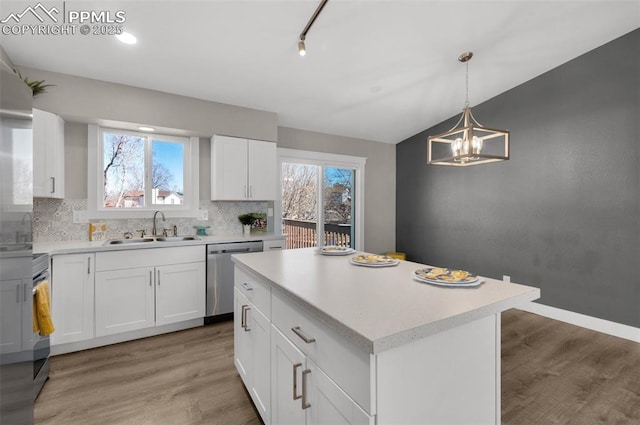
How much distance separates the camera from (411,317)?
96 centimetres

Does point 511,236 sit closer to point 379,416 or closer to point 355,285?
point 355,285

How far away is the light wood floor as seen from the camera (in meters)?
1.84

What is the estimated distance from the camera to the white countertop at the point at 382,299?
2.89 feet

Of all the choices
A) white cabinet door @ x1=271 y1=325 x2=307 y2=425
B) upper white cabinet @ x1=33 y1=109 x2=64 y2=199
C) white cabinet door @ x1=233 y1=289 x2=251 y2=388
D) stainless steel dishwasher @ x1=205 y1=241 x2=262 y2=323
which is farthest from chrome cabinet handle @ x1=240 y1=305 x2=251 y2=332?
upper white cabinet @ x1=33 y1=109 x2=64 y2=199

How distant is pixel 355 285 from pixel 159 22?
2.53m

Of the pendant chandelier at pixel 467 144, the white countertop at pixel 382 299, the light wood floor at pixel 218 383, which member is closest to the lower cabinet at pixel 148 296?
the light wood floor at pixel 218 383

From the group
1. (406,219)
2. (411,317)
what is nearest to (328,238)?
(406,219)

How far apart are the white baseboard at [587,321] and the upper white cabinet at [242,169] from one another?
316 cm

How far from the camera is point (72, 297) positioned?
102 inches

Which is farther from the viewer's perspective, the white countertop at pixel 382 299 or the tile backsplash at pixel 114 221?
the tile backsplash at pixel 114 221

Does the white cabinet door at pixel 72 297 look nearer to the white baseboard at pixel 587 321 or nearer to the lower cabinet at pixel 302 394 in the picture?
→ the lower cabinet at pixel 302 394

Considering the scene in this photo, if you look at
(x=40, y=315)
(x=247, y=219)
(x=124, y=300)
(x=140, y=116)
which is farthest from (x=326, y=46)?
(x=124, y=300)

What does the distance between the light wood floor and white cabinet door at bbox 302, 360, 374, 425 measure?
96cm

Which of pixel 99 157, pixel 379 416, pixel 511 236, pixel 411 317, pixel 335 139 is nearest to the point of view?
pixel 379 416
